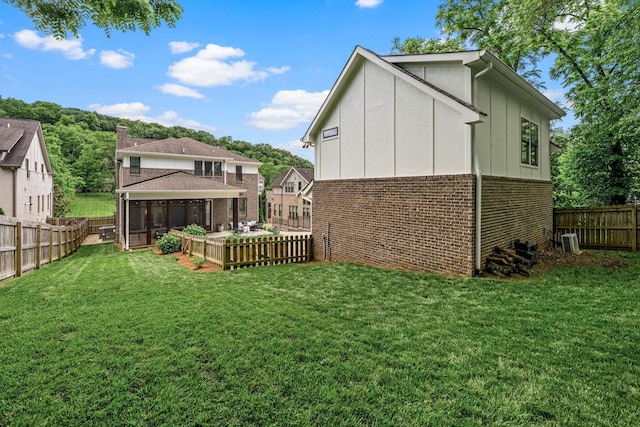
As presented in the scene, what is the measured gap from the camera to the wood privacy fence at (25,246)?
7.70 meters

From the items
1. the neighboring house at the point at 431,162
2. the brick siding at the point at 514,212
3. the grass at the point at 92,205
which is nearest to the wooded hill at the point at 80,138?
the grass at the point at 92,205

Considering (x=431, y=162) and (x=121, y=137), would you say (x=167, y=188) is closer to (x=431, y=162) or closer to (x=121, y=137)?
(x=121, y=137)

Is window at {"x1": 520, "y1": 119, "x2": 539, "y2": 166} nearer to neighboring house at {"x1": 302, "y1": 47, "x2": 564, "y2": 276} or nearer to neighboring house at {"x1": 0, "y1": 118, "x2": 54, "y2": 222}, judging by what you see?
neighboring house at {"x1": 302, "y1": 47, "x2": 564, "y2": 276}

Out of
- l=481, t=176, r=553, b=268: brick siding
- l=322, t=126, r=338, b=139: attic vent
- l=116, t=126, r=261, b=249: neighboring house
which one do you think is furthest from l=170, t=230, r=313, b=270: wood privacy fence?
l=116, t=126, r=261, b=249: neighboring house

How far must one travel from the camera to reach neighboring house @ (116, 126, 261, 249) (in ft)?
62.1

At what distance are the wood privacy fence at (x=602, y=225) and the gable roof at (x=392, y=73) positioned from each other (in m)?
8.13

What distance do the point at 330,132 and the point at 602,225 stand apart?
10.8 m

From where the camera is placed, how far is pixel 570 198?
1659cm

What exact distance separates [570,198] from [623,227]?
606 cm

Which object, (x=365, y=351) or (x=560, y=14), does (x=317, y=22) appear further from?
(x=365, y=351)

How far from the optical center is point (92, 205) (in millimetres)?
48750

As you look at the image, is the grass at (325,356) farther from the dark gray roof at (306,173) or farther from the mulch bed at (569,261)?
the dark gray roof at (306,173)

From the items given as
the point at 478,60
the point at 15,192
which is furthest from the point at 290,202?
the point at 478,60

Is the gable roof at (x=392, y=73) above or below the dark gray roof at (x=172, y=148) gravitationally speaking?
below
